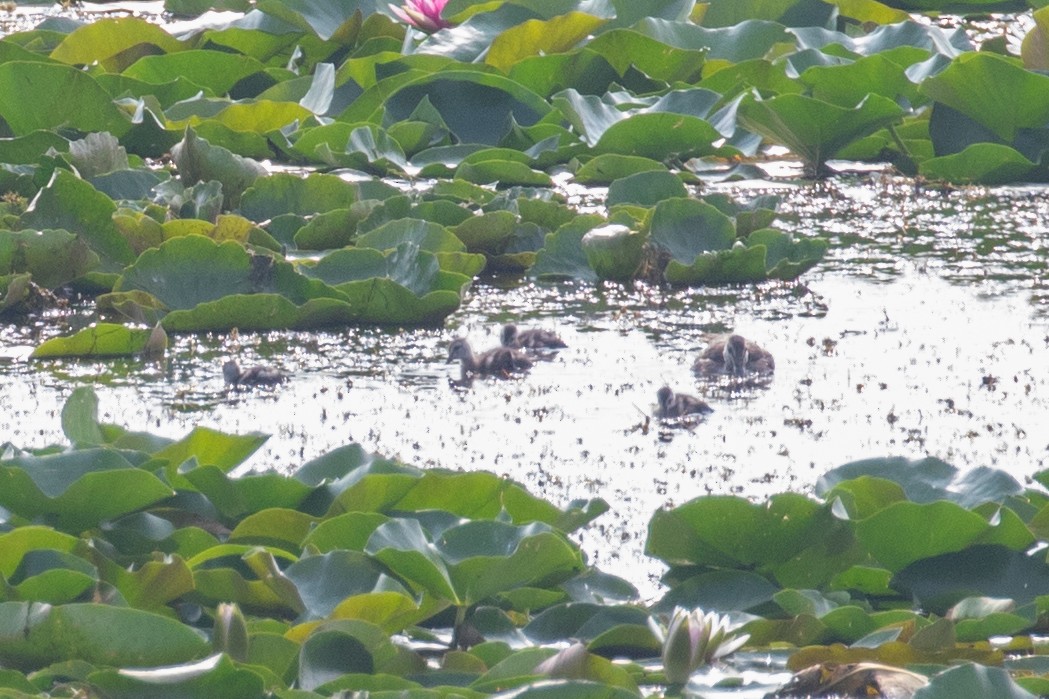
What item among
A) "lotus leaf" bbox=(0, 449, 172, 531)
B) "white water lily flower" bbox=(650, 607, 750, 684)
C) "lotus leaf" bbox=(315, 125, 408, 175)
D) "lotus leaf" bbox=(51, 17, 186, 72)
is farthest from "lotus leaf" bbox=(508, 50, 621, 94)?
"white water lily flower" bbox=(650, 607, 750, 684)

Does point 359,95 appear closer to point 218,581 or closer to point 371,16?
point 371,16

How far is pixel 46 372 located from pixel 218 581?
2186 millimetres

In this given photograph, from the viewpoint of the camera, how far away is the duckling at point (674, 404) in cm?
470

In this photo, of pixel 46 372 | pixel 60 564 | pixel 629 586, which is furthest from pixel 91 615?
pixel 46 372

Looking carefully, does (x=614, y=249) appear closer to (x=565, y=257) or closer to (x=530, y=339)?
(x=565, y=257)

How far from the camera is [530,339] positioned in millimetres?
5367

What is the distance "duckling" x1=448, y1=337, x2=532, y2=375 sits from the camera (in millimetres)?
5090

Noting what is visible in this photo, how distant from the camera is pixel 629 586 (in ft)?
11.1

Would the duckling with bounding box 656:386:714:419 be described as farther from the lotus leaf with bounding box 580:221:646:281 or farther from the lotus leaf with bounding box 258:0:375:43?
the lotus leaf with bounding box 258:0:375:43

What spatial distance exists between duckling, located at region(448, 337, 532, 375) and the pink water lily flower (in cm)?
458

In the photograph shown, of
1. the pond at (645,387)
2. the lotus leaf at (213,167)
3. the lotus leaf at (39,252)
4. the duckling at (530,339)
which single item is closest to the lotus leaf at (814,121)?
the pond at (645,387)

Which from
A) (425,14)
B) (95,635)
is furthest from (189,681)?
(425,14)

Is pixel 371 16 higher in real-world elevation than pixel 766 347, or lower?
higher

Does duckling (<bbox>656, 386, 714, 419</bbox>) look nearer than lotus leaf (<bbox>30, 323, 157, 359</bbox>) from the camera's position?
Yes
